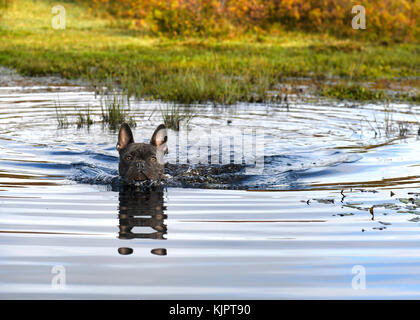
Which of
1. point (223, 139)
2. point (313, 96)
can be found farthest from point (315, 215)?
point (313, 96)

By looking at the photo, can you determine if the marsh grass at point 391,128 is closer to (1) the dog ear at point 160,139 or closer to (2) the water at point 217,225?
(2) the water at point 217,225

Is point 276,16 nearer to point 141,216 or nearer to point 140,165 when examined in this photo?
point 140,165

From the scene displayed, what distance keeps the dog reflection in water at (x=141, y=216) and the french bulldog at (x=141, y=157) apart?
9.2 inches

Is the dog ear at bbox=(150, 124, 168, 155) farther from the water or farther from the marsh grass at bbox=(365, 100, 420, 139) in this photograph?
the marsh grass at bbox=(365, 100, 420, 139)

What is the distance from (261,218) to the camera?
23.3 ft

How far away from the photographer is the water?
512cm

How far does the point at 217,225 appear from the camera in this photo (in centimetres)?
677

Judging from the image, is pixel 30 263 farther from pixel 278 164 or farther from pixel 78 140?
pixel 78 140

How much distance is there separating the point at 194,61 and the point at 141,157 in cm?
1628

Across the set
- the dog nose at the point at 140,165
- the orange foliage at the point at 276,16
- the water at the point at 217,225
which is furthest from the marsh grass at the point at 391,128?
the orange foliage at the point at 276,16

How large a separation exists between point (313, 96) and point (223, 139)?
21.1 feet

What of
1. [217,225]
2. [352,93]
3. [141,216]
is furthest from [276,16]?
[217,225]

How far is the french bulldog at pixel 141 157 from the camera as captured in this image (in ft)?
27.5
